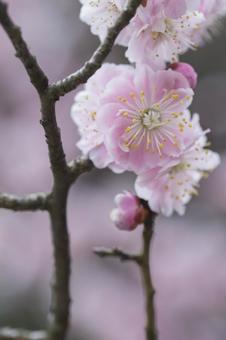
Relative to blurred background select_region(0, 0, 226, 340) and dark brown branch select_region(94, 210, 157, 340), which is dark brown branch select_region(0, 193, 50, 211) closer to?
dark brown branch select_region(94, 210, 157, 340)

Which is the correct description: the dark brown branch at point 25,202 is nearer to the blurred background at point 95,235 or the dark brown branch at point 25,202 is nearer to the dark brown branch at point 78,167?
the dark brown branch at point 78,167

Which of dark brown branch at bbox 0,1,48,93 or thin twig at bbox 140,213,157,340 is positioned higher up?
dark brown branch at bbox 0,1,48,93

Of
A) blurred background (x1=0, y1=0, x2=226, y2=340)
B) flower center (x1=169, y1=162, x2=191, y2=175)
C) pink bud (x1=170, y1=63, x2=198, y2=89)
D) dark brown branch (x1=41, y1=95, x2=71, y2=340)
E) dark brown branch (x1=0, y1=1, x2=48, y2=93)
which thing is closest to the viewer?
dark brown branch (x1=0, y1=1, x2=48, y2=93)

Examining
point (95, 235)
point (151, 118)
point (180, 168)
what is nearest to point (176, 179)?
point (180, 168)

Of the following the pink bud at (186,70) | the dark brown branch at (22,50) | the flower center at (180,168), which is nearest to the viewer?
the dark brown branch at (22,50)

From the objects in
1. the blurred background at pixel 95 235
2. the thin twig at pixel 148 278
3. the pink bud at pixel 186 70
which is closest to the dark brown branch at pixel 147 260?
the thin twig at pixel 148 278

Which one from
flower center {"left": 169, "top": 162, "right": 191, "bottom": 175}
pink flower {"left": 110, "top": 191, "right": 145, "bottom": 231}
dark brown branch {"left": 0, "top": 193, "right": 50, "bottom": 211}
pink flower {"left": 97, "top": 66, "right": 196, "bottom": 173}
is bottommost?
pink flower {"left": 110, "top": 191, "right": 145, "bottom": 231}


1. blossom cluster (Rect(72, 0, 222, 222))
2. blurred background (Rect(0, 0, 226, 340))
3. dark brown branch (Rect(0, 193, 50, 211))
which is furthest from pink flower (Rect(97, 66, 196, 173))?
blurred background (Rect(0, 0, 226, 340))

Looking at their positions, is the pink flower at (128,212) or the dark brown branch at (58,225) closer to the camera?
the dark brown branch at (58,225)
